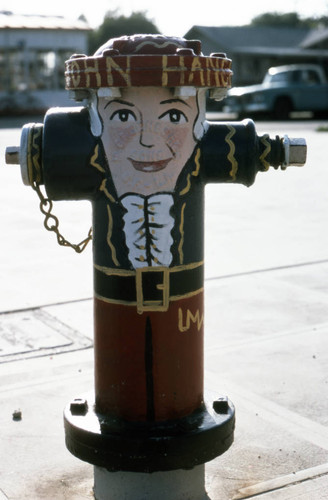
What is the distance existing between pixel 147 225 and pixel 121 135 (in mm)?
301

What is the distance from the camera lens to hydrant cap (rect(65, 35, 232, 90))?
2324mm

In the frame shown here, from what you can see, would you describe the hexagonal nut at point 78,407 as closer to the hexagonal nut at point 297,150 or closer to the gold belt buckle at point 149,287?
the gold belt buckle at point 149,287

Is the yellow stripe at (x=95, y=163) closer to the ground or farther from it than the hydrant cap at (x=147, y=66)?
closer to the ground

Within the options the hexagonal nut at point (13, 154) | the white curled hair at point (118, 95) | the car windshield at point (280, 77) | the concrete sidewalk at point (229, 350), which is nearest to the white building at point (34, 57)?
the car windshield at point (280, 77)

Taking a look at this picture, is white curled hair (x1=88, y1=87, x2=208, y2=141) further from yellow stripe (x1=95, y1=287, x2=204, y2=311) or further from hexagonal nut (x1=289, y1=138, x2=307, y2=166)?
A: yellow stripe (x1=95, y1=287, x2=204, y2=311)

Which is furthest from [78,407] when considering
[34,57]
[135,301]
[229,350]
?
[34,57]

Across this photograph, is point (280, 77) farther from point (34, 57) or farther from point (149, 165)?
point (149, 165)

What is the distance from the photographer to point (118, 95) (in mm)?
2387

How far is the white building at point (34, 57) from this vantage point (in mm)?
30453

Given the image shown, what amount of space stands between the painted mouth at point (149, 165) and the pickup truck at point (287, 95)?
22470 mm

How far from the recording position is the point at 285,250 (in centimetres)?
672

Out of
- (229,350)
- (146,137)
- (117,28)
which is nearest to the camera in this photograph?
(146,137)

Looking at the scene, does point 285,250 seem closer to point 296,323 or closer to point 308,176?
point 296,323

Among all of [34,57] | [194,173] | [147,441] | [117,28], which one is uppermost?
[117,28]
